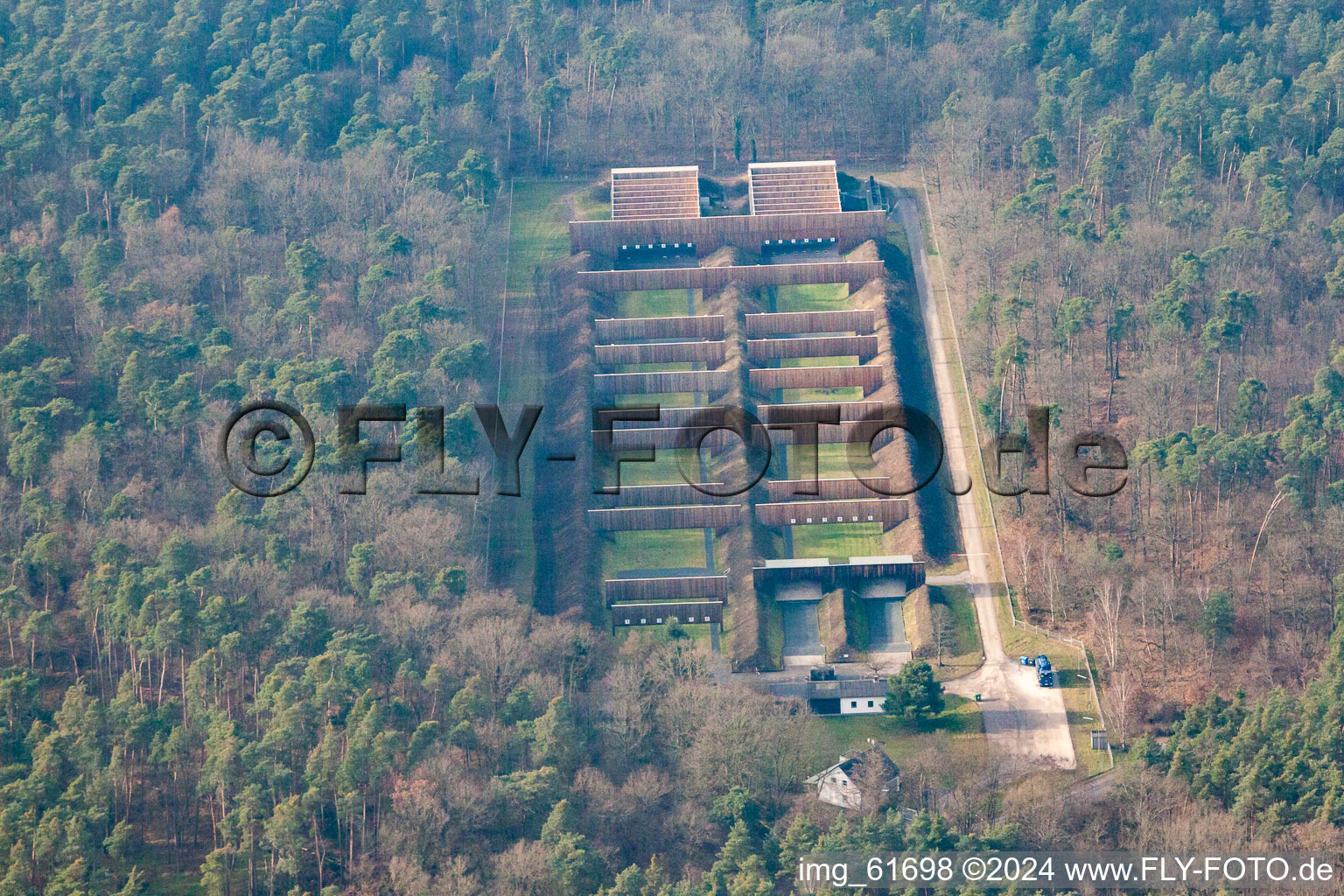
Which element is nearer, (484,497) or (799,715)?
(799,715)

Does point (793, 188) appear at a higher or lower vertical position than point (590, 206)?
higher

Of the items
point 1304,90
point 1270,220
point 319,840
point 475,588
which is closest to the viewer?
point 319,840

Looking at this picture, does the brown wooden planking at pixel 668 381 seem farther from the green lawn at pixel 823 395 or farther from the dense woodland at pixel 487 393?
the dense woodland at pixel 487 393

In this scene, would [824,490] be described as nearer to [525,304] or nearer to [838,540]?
[838,540]

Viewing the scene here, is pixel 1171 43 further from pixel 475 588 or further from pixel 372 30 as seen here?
pixel 475 588

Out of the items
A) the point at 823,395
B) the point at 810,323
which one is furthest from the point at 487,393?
the point at 810,323

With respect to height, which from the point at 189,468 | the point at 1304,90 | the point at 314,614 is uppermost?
the point at 1304,90

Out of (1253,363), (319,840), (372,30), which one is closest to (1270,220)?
(1253,363)
